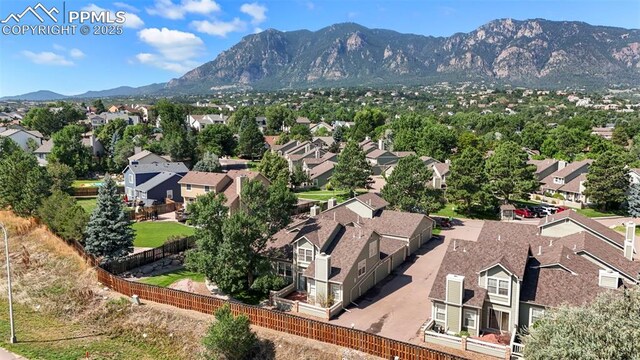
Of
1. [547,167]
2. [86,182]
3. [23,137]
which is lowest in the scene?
[86,182]

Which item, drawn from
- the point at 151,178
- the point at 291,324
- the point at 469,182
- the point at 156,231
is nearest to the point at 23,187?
the point at 156,231

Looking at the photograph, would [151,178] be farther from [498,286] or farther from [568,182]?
[568,182]

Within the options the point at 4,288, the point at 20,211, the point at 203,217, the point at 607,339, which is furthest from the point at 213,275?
the point at 20,211

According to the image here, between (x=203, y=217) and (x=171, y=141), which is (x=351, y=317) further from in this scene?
(x=171, y=141)

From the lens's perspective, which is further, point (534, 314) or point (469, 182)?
point (469, 182)

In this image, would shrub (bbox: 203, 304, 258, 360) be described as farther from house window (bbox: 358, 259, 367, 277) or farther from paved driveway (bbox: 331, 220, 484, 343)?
house window (bbox: 358, 259, 367, 277)

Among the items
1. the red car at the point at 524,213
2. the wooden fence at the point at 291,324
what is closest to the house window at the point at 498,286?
the wooden fence at the point at 291,324
